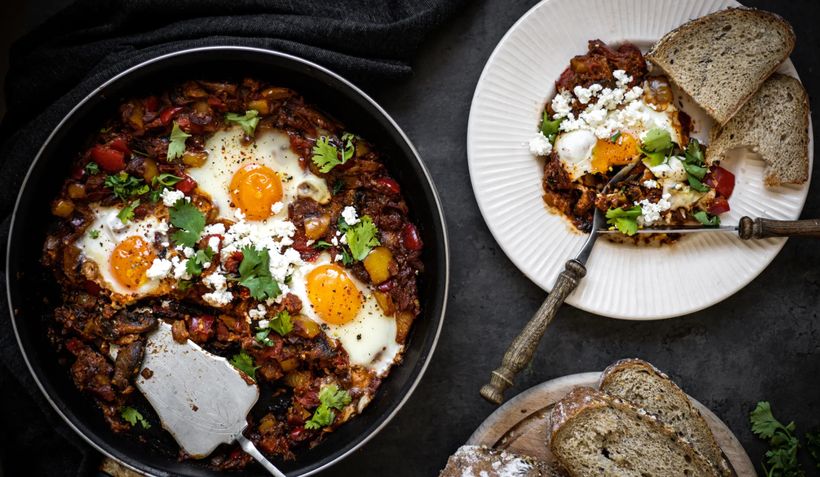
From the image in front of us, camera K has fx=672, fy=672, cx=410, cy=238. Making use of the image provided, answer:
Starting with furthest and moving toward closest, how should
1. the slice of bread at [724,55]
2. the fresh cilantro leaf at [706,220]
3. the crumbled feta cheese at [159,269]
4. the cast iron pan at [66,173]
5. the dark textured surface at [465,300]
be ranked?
the dark textured surface at [465,300]
the fresh cilantro leaf at [706,220]
the slice of bread at [724,55]
the crumbled feta cheese at [159,269]
the cast iron pan at [66,173]

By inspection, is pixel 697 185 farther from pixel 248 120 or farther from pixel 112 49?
pixel 112 49

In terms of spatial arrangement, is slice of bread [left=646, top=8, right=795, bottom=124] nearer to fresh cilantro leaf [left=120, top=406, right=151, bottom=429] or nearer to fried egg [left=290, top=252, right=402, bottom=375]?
fried egg [left=290, top=252, right=402, bottom=375]

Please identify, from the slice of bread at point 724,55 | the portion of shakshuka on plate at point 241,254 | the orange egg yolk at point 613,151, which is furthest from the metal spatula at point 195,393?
the slice of bread at point 724,55

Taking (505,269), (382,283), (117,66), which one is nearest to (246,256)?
(382,283)

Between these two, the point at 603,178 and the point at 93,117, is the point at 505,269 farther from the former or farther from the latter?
the point at 93,117

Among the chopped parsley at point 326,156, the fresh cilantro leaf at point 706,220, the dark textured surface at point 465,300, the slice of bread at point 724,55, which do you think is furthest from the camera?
the dark textured surface at point 465,300

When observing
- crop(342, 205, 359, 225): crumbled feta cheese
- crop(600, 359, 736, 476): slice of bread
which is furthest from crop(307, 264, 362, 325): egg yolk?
crop(600, 359, 736, 476): slice of bread

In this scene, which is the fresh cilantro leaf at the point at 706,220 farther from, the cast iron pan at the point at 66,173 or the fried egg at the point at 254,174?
the fried egg at the point at 254,174
